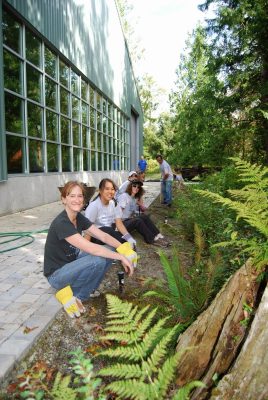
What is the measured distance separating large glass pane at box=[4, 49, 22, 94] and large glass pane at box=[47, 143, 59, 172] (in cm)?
230

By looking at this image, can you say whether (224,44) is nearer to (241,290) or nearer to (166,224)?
(166,224)

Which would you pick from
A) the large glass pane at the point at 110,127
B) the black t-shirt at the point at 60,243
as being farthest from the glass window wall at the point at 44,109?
the black t-shirt at the point at 60,243

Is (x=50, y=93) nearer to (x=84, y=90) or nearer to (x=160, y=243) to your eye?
(x=84, y=90)

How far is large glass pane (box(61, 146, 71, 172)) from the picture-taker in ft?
37.9

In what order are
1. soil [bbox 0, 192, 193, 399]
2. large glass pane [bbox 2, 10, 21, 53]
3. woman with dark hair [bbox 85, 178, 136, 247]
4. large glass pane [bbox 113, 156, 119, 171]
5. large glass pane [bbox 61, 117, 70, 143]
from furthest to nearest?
large glass pane [bbox 113, 156, 119, 171] → large glass pane [bbox 61, 117, 70, 143] → large glass pane [bbox 2, 10, 21, 53] → woman with dark hair [bbox 85, 178, 136, 247] → soil [bbox 0, 192, 193, 399]

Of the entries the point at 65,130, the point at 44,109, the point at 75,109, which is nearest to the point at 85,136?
the point at 75,109

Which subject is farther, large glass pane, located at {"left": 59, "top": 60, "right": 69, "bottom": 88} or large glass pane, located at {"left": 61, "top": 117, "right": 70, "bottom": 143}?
large glass pane, located at {"left": 61, "top": 117, "right": 70, "bottom": 143}

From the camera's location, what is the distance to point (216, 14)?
44.4 feet

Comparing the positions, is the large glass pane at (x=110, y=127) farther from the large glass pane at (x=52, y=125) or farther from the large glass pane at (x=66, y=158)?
the large glass pane at (x=52, y=125)

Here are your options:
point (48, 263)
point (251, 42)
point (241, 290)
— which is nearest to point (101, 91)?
point (251, 42)

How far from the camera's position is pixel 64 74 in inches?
457

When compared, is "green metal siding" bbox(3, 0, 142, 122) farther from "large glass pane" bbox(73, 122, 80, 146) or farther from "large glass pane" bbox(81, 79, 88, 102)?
"large glass pane" bbox(73, 122, 80, 146)

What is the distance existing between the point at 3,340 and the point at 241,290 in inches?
74.3

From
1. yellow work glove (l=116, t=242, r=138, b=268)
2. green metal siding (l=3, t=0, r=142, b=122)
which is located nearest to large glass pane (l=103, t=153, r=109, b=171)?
green metal siding (l=3, t=0, r=142, b=122)
